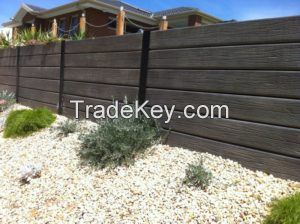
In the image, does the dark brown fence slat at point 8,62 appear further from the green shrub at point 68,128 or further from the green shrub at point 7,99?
the green shrub at point 68,128

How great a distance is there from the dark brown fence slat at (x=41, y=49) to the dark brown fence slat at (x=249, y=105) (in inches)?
144

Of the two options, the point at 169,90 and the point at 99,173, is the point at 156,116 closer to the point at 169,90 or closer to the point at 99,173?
the point at 169,90

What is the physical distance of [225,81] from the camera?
12.1 ft

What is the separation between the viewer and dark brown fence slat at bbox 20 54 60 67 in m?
7.13

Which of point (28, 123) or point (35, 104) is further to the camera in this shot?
point (35, 104)

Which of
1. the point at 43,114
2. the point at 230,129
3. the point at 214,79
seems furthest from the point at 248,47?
the point at 43,114

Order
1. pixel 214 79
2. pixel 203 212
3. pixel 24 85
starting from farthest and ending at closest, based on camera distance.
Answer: pixel 24 85 < pixel 214 79 < pixel 203 212

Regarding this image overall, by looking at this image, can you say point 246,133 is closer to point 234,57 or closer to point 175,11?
point 234,57

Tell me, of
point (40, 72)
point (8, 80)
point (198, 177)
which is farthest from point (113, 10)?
point (198, 177)

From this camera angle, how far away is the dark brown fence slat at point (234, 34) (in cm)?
324

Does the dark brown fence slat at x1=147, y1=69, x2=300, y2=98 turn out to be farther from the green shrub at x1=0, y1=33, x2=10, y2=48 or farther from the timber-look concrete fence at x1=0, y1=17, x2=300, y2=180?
the green shrub at x1=0, y1=33, x2=10, y2=48

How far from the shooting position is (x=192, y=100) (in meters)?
4.09

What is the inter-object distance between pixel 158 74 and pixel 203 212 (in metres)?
2.12

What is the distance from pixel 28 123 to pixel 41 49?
2362mm
